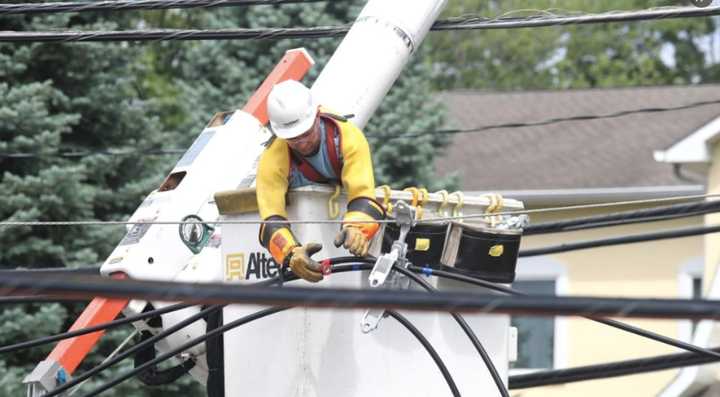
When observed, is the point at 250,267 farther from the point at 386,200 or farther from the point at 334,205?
the point at 386,200

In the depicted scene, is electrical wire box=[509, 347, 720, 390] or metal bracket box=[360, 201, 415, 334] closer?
metal bracket box=[360, 201, 415, 334]

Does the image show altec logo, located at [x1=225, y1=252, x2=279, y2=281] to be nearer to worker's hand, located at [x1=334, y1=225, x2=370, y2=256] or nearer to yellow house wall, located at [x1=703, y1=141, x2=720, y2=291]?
worker's hand, located at [x1=334, y1=225, x2=370, y2=256]

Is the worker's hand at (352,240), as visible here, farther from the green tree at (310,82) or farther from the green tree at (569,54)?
the green tree at (569,54)

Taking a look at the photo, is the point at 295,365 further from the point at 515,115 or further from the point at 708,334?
the point at 515,115

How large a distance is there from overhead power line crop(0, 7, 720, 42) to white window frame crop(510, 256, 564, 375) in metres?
10.4

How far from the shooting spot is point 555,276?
63.0 ft

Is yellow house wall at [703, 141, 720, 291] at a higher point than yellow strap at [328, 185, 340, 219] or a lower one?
higher

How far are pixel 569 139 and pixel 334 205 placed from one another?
14.2m

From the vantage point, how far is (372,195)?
23.1 feet

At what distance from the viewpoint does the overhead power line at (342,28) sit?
8336 millimetres

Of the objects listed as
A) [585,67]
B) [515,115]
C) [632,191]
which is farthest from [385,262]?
[585,67]

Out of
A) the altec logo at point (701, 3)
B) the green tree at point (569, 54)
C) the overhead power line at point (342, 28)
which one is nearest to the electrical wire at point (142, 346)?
the overhead power line at point (342, 28)

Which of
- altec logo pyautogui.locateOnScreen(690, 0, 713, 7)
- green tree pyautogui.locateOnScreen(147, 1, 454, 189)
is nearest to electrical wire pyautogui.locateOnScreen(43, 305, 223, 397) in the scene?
altec logo pyautogui.locateOnScreen(690, 0, 713, 7)

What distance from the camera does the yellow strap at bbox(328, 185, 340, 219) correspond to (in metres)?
7.24
